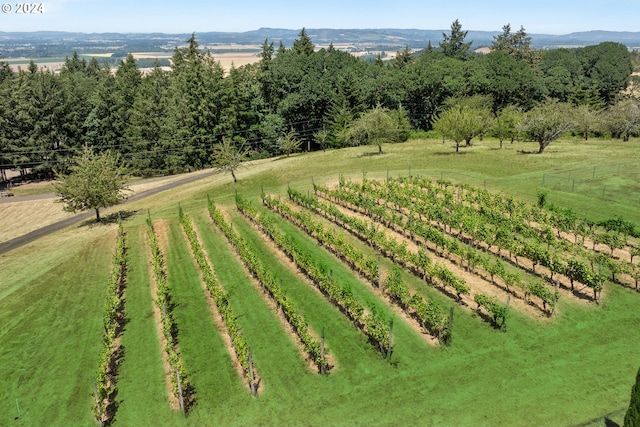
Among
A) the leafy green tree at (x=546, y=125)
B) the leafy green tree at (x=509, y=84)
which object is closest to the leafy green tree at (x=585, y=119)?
the leafy green tree at (x=546, y=125)

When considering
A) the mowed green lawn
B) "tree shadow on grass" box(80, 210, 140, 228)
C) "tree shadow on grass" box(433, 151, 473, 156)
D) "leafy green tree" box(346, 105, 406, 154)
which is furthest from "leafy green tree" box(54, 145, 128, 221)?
"tree shadow on grass" box(433, 151, 473, 156)

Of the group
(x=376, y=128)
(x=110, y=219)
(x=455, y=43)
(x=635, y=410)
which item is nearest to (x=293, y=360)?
(x=635, y=410)

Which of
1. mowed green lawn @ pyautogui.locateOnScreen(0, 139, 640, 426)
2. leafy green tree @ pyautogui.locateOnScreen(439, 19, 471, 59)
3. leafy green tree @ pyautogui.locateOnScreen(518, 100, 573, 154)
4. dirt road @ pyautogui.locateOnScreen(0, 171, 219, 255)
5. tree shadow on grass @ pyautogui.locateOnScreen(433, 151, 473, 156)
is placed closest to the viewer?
mowed green lawn @ pyautogui.locateOnScreen(0, 139, 640, 426)

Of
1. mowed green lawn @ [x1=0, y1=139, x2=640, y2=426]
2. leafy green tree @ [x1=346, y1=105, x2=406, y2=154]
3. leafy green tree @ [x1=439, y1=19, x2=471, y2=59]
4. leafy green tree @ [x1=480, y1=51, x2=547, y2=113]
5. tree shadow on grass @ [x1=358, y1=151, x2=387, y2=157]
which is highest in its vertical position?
leafy green tree @ [x1=439, y1=19, x2=471, y2=59]

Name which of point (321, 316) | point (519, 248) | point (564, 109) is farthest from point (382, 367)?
point (564, 109)

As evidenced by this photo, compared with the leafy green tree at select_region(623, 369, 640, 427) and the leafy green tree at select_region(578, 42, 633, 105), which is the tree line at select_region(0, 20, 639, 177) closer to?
the leafy green tree at select_region(578, 42, 633, 105)

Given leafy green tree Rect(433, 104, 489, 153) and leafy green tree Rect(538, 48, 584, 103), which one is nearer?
leafy green tree Rect(433, 104, 489, 153)

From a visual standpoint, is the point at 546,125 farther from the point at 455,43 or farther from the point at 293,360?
the point at 455,43

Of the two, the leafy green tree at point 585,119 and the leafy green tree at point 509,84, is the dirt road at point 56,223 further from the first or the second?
the leafy green tree at point 585,119
